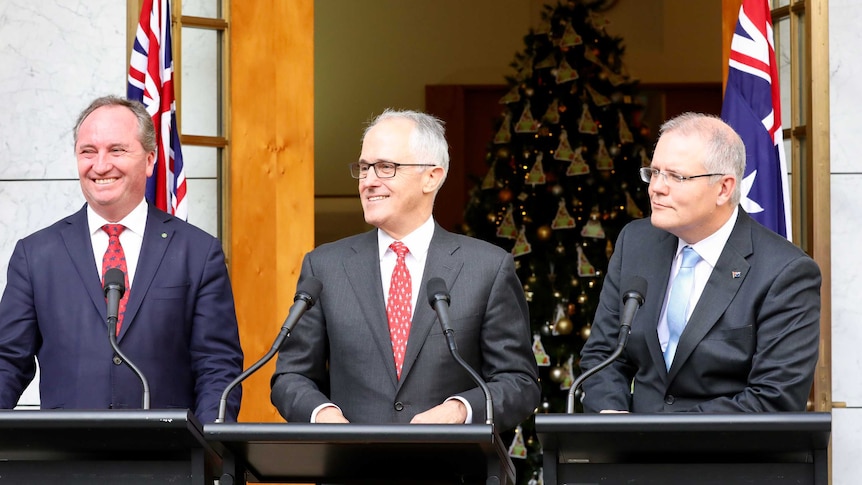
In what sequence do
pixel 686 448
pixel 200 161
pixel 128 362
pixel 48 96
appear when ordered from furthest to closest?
1. pixel 200 161
2. pixel 48 96
3. pixel 128 362
4. pixel 686 448

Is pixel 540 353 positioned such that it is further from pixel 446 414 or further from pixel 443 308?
pixel 443 308

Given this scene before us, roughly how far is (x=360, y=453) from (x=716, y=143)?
1.35 m

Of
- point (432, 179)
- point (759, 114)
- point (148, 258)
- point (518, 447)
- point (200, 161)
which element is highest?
point (759, 114)

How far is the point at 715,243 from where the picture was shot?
3.54 metres

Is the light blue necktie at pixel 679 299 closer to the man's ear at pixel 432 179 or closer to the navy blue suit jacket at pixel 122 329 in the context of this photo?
the man's ear at pixel 432 179

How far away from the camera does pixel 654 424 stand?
104 inches

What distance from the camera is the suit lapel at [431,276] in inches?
135

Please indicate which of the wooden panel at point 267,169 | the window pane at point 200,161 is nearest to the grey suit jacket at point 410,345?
the wooden panel at point 267,169

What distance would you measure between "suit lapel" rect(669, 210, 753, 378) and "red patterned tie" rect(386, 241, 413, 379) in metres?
0.71

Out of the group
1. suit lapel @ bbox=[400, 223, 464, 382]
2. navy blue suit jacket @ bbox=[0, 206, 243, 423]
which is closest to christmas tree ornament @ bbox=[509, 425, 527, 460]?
navy blue suit jacket @ bbox=[0, 206, 243, 423]

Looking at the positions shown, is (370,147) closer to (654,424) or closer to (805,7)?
(654,424)

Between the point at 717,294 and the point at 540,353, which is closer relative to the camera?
the point at 717,294

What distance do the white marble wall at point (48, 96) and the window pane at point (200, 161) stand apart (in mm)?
341

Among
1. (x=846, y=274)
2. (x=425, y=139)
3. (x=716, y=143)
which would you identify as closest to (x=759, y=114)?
(x=846, y=274)
